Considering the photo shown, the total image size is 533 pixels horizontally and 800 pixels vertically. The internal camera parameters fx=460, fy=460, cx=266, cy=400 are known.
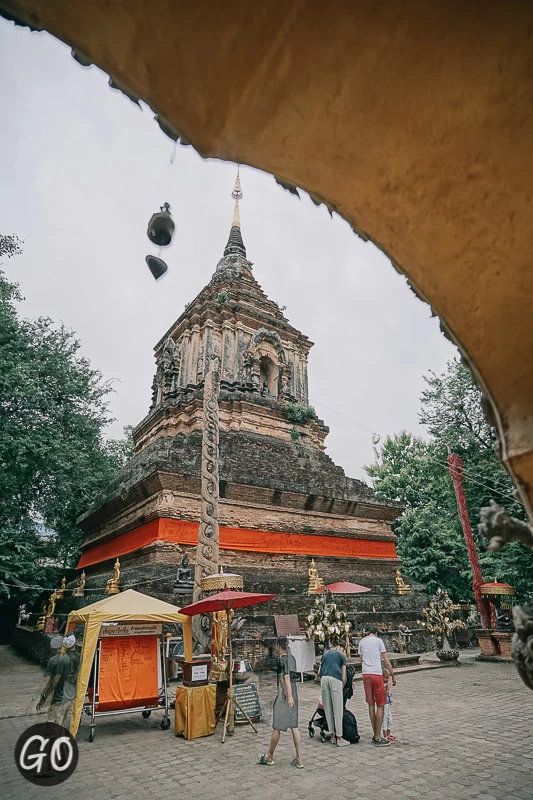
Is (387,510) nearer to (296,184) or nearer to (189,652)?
(189,652)

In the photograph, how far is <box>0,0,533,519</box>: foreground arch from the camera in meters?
1.30

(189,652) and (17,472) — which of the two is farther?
(17,472)

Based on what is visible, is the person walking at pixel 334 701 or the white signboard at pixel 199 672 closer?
the person walking at pixel 334 701

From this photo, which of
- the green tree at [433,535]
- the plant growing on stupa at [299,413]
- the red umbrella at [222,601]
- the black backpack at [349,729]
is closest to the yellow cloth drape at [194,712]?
the red umbrella at [222,601]

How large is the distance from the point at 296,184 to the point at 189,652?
6.73 m

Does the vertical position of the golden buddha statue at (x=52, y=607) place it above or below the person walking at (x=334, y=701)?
above

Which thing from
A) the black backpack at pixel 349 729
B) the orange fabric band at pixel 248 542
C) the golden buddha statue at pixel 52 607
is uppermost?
the orange fabric band at pixel 248 542

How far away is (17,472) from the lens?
50.4 ft

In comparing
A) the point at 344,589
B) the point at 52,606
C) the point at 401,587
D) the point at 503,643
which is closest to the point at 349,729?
the point at 344,589

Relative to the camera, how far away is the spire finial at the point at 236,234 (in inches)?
988

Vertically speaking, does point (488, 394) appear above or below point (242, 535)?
below

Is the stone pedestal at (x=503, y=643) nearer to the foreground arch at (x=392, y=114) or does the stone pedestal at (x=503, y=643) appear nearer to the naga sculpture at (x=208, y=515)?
the naga sculpture at (x=208, y=515)

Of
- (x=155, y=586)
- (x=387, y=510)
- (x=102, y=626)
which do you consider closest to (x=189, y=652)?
(x=102, y=626)

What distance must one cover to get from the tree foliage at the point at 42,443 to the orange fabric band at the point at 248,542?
275 cm
